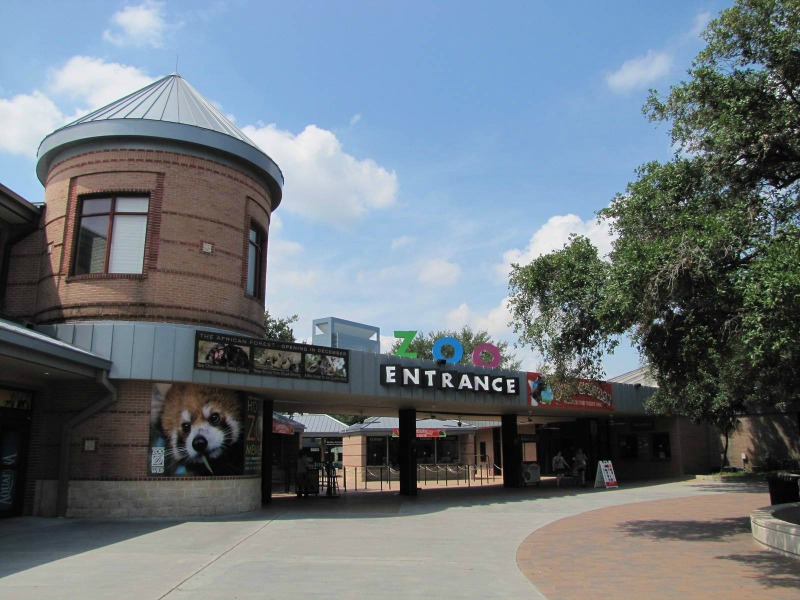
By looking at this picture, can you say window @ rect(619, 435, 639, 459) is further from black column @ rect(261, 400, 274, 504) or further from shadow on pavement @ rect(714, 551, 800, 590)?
shadow on pavement @ rect(714, 551, 800, 590)

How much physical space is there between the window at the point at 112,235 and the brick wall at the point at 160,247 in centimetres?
25

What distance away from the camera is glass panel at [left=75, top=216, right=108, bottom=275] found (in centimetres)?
1647

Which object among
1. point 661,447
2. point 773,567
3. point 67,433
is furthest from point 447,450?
point 773,567

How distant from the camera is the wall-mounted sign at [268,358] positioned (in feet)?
51.2

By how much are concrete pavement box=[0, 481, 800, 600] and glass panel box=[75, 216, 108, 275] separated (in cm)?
597

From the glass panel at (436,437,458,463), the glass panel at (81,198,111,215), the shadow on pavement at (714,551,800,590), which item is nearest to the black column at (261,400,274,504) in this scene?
the glass panel at (81,198,111,215)

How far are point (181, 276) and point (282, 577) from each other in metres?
9.58

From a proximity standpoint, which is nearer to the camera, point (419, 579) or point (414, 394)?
point (419, 579)

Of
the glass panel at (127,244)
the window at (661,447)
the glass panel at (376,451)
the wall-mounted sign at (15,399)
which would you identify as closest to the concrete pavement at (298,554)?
the wall-mounted sign at (15,399)

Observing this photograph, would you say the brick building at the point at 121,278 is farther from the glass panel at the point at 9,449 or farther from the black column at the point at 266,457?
the black column at the point at 266,457

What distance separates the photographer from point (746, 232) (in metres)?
10.5

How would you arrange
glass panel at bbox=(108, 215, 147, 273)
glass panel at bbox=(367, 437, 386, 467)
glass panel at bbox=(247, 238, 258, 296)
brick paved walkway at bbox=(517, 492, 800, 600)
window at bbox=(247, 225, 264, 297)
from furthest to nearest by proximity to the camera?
glass panel at bbox=(367, 437, 386, 467) → window at bbox=(247, 225, 264, 297) → glass panel at bbox=(247, 238, 258, 296) → glass panel at bbox=(108, 215, 147, 273) → brick paved walkway at bbox=(517, 492, 800, 600)

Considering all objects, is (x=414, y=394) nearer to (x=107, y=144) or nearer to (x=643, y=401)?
(x=107, y=144)

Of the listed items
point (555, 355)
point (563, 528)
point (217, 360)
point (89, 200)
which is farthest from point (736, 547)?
point (89, 200)
